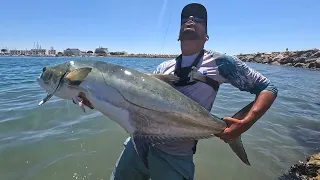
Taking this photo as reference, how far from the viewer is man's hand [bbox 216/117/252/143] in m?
2.82

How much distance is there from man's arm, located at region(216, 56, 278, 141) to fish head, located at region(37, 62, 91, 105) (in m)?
1.43

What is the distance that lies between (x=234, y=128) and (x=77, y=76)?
164cm

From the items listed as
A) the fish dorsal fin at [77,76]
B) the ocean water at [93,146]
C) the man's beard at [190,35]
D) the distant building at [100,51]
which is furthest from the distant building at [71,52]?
the man's beard at [190,35]

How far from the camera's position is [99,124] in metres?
8.30

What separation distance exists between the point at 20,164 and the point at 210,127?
4365 mm

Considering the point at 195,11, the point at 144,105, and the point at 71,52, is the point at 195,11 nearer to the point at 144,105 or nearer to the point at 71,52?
the point at 144,105

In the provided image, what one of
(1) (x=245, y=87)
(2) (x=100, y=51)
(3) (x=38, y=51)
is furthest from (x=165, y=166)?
(3) (x=38, y=51)

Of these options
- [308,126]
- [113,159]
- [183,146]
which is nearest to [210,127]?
[183,146]

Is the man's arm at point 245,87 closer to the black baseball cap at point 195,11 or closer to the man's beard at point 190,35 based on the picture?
the man's beard at point 190,35

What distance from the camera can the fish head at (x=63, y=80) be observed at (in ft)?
9.63

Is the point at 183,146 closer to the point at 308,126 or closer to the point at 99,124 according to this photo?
the point at 99,124

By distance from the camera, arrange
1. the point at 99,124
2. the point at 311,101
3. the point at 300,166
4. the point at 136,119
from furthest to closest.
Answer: the point at 311,101
the point at 99,124
the point at 300,166
the point at 136,119

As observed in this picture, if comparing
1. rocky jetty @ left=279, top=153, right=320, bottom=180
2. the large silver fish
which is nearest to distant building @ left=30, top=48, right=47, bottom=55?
rocky jetty @ left=279, top=153, right=320, bottom=180

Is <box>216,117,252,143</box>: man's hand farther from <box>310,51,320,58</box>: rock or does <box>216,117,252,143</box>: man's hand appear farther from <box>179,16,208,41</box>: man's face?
<box>310,51,320,58</box>: rock
